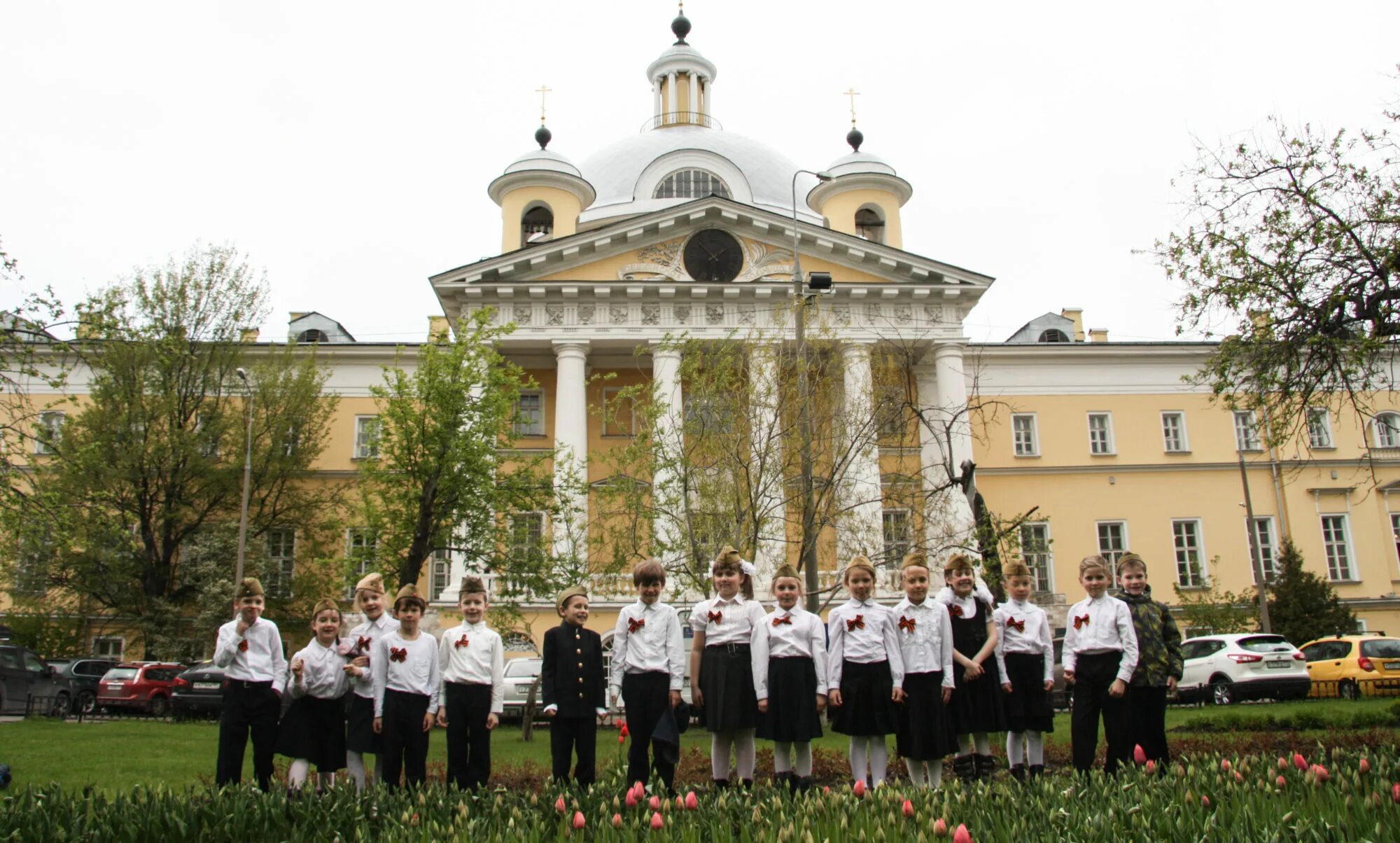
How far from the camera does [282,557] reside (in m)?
35.0

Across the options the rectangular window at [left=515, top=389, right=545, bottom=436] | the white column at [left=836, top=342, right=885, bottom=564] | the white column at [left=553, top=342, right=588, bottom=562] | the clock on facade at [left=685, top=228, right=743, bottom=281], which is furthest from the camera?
the rectangular window at [left=515, top=389, right=545, bottom=436]

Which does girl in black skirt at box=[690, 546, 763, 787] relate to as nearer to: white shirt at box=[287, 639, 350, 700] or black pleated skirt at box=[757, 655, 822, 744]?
black pleated skirt at box=[757, 655, 822, 744]

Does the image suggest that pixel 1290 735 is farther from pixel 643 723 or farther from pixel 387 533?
Result: pixel 387 533

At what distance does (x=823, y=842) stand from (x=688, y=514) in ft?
42.3

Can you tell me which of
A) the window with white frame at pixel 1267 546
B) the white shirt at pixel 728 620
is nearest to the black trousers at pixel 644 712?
the white shirt at pixel 728 620

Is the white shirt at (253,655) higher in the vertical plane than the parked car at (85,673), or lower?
higher

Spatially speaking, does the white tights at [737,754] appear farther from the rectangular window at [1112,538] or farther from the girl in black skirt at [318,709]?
the rectangular window at [1112,538]

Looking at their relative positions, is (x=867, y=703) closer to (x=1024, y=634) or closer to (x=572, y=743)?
(x=1024, y=634)

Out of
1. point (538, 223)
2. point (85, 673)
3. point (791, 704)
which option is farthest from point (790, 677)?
point (538, 223)

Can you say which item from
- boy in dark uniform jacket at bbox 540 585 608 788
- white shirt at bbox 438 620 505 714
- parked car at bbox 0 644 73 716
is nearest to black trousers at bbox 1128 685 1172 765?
boy in dark uniform jacket at bbox 540 585 608 788

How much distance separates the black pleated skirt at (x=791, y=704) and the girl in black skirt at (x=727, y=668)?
16cm

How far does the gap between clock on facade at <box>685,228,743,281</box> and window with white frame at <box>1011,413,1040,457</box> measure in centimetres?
1224

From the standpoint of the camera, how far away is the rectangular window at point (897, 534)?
63.8 feet

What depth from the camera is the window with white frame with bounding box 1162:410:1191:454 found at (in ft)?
127
